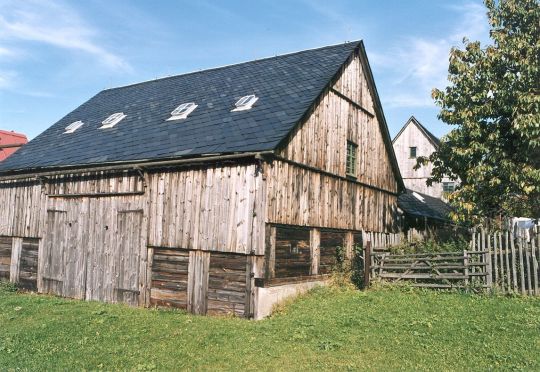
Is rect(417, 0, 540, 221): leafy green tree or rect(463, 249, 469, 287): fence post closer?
rect(463, 249, 469, 287): fence post

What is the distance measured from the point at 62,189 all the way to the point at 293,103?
29.2ft

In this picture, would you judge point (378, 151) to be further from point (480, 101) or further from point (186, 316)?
point (186, 316)

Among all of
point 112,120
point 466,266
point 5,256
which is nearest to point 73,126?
point 112,120

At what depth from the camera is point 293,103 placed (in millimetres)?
14055

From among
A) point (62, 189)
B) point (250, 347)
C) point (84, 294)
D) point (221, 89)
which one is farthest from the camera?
point (221, 89)

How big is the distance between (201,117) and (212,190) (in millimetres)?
3507

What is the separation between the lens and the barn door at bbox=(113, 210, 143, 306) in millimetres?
14180

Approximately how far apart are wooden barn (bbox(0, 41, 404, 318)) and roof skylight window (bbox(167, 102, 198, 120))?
0.21ft

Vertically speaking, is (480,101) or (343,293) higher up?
(480,101)

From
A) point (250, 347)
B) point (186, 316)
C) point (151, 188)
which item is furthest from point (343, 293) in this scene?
point (151, 188)

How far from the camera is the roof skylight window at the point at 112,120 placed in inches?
731

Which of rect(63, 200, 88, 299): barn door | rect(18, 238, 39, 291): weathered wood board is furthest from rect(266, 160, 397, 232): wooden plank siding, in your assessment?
rect(18, 238, 39, 291): weathered wood board

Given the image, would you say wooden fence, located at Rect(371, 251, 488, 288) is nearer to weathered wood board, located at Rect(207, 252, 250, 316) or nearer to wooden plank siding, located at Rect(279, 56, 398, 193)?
wooden plank siding, located at Rect(279, 56, 398, 193)

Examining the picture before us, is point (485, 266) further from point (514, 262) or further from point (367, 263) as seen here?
point (367, 263)
